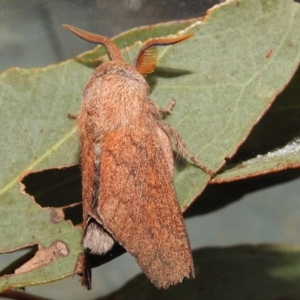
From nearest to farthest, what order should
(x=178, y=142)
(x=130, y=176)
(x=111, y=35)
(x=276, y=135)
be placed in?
(x=130, y=176) → (x=178, y=142) → (x=276, y=135) → (x=111, y=35)

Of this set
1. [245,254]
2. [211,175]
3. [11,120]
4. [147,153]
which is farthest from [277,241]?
[11,120]

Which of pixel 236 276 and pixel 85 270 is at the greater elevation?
pixel 85 270

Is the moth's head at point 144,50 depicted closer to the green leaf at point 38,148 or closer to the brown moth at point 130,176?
the brown moth at point 130,176

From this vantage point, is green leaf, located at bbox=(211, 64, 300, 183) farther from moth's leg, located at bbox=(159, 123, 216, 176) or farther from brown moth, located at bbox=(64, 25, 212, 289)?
brown moth, located at bbox=(64, 25, 212, 289)

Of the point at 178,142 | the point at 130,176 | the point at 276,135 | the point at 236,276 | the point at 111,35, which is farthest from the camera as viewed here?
A: the point at 111,35

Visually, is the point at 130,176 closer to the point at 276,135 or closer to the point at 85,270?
the point at 85,270

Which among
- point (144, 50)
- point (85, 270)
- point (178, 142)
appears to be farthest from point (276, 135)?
point (85, 270)
